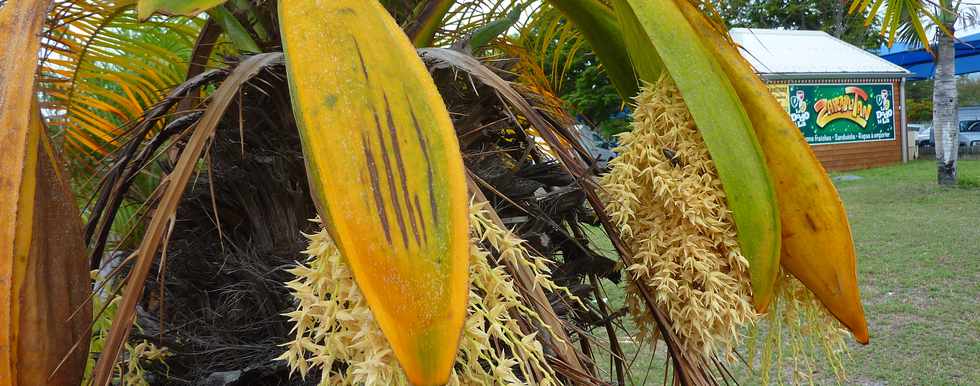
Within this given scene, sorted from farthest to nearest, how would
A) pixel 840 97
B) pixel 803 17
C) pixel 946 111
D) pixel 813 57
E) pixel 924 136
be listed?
pixel 803 17 → pixel 924 136 → pixel 840 97 → pixel 813 57 → pixel 946 111

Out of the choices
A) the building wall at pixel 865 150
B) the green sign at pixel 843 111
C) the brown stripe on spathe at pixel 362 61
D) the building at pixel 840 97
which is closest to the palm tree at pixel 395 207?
the brown stripe on spathe at pixel 362 61

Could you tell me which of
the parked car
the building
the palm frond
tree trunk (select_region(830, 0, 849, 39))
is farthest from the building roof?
the palm frond

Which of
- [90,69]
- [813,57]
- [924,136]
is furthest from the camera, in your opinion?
[924,136]

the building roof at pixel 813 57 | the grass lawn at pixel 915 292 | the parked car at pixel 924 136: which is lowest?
the parked car at pixel 924 136

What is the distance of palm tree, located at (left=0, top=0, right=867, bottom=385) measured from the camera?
2.55 ft

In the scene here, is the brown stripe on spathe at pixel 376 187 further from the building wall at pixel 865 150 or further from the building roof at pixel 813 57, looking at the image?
the building wall at pixel 865 150

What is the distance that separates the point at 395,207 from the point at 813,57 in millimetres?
18391

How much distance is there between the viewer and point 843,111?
57.1 feet

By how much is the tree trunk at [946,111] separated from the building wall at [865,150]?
4608 mm

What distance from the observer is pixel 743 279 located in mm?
1202

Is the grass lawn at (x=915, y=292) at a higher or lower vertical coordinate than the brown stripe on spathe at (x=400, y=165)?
lower

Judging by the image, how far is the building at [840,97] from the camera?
54.9 ft

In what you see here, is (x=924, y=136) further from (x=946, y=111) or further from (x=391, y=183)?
(x=391, y=183)

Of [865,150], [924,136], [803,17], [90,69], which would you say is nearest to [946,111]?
[865,150]
